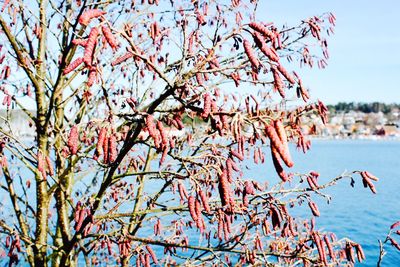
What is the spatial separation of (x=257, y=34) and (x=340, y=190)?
146 feet

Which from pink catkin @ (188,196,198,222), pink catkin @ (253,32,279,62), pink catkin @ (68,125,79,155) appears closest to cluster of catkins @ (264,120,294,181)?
pink catkin @ (253,32,279,62)

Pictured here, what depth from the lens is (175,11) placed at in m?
6.95

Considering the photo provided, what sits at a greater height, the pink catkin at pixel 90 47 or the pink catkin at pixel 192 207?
the pink catkin at pixel 90 47

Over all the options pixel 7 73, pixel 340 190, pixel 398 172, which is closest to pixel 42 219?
pixel 7 73

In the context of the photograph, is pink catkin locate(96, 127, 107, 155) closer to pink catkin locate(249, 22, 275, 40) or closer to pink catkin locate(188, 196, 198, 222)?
pink catkin locate(188, 196, 198, 222)

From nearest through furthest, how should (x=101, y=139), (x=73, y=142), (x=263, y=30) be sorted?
(x=263, y=30)
(x=101, y=139)
(x=73, y=142)

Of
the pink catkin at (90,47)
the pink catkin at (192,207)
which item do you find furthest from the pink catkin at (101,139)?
the pink catkin at (90,47)

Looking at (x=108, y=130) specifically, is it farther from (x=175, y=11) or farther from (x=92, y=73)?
(x=175, y=11)

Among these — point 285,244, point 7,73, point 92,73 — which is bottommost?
point 285,244

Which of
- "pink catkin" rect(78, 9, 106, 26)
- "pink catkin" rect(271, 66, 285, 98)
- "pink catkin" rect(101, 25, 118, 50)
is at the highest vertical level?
"pink catkin" rect(78, 9, 106, 26)

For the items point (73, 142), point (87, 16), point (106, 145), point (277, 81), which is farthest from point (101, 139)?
point (277, 81)

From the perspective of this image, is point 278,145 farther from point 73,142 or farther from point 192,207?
point 73,142

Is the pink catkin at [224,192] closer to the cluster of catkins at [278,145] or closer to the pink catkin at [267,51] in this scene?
the cluster of catkins at [278,145]

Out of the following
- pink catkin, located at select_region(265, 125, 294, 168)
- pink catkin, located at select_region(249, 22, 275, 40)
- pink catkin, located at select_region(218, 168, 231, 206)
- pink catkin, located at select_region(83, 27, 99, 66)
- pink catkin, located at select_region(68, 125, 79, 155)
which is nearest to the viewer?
pink catkin, located at select_region(265, 125, 294, 168)
